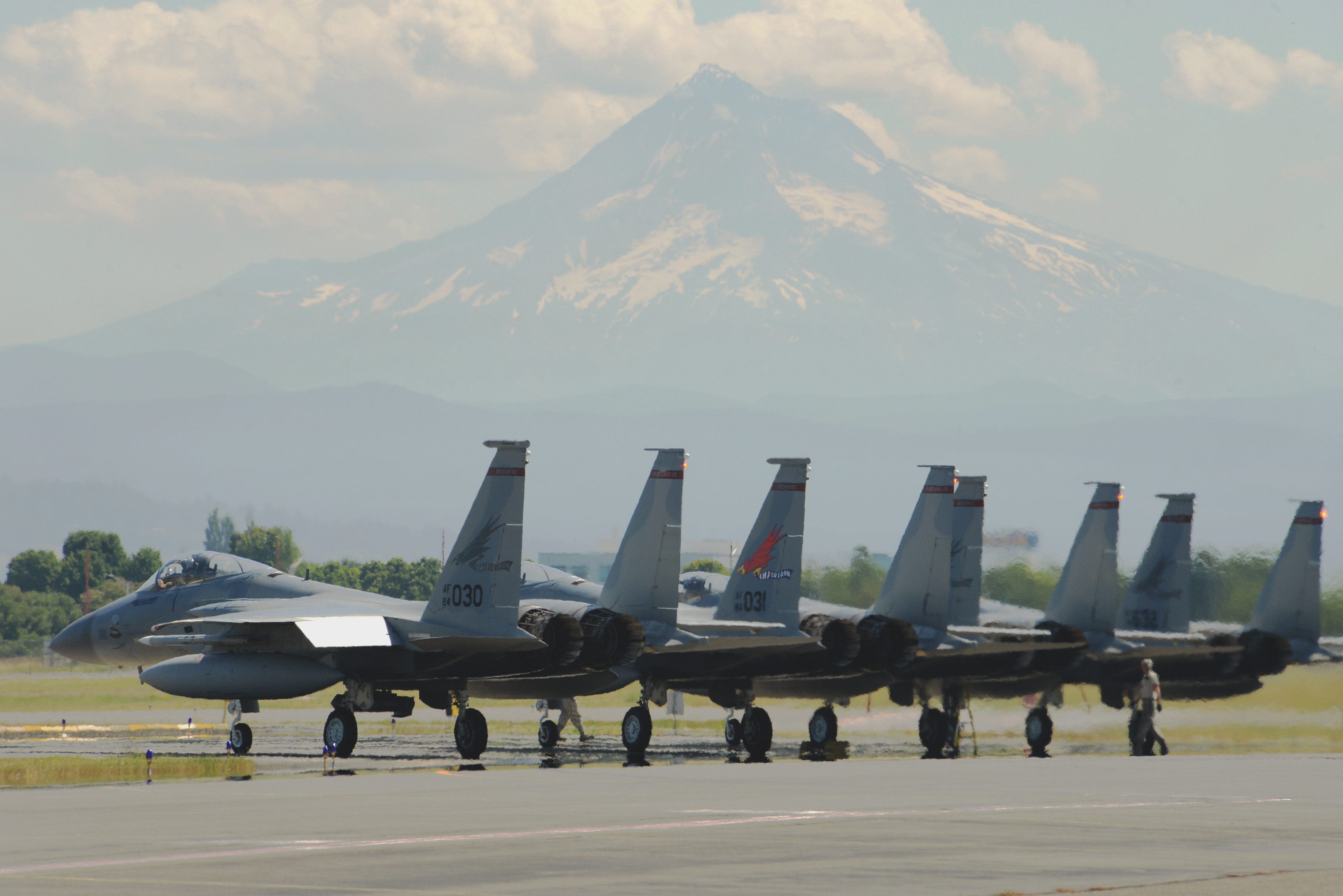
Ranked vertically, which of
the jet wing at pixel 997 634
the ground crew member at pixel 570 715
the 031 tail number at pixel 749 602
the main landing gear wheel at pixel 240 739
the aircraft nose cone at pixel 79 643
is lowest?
the main landing gear wheel at pixel 240 739

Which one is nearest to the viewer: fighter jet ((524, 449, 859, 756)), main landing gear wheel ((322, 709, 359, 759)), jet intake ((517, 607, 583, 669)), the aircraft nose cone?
main landing gear wheel ((322, 709, 359, 759))

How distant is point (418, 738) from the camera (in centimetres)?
3697

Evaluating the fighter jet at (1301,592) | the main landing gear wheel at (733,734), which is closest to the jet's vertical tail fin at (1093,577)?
the fighter jet at (1301,592)

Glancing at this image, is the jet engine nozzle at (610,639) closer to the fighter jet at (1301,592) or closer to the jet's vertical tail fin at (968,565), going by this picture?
the jet's vertical tail fin at (968,565)

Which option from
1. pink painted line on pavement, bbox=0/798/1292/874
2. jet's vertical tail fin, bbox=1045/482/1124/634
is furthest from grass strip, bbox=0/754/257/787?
jet's vertical tail fin, bbox=1045/482/1124/634

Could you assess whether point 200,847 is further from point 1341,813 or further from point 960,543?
point 960,543

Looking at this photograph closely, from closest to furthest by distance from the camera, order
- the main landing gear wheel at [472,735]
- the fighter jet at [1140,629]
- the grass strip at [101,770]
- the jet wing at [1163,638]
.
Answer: the grass strip at [101,770]
the main landing gear wheel at [472,735]
the fighter jet at [1140,629]
the jet wing at [1163,638]

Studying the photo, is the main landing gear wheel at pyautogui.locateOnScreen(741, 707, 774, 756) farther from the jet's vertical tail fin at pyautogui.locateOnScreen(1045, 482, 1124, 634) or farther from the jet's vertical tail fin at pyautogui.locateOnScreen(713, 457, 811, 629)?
the jet's vertical tail fin at pyautogui.locateOnScreen(1045, 482, 1124, 634)

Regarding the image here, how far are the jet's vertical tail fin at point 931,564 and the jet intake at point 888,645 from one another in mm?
777

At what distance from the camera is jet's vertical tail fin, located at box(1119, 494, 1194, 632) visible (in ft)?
123

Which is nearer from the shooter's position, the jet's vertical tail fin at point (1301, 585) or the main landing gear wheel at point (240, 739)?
the main landing gear wheel at point (240, 739)

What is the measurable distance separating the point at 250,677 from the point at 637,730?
6.45 m

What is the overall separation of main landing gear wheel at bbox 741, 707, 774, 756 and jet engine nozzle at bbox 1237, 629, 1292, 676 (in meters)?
11.6

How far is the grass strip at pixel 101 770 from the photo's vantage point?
2292 cm
